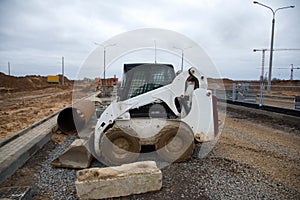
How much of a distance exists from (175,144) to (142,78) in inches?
58.1

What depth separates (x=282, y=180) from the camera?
354cm

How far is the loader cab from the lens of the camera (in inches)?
173

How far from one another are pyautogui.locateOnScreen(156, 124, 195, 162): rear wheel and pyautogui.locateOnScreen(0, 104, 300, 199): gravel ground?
0.58 ft

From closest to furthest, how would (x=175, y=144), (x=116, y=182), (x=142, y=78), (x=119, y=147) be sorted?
(x=116, y=182)
(x=119, y=147)
(x=175, y=144)
(x=142, y=78)

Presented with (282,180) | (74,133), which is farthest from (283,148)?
(74,133)

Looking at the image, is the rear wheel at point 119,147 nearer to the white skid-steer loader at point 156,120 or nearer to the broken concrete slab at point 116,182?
the white skid-steer loader at point 156,120

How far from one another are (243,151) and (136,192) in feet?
10.0

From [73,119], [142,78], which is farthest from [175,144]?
[73,119]

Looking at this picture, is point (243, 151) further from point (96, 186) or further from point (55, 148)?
point (55, 148)

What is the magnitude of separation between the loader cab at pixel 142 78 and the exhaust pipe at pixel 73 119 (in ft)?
9.13

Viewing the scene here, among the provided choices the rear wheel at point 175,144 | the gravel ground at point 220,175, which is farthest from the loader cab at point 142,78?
the gravel ground at point 220,175

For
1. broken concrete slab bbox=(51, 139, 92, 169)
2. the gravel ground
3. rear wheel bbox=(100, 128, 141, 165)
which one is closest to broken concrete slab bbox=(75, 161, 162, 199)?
the gravel ground

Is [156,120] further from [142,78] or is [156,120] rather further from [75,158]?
[75,158]

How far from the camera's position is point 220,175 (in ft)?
12.3
